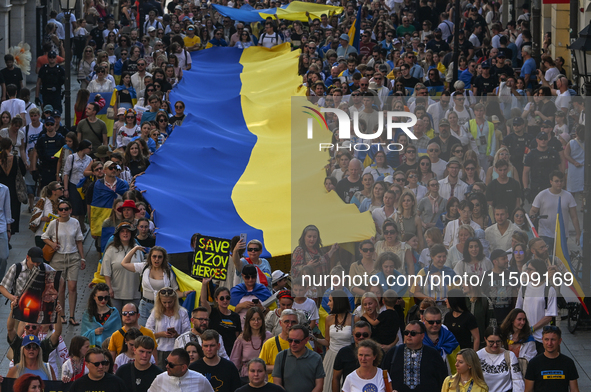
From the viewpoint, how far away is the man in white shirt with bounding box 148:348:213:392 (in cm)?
941

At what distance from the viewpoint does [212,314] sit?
36.6ft

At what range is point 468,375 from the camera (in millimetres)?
9609

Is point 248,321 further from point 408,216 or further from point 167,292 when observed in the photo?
point 408,216

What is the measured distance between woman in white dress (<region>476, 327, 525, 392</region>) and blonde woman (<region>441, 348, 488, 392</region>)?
20.7 inches

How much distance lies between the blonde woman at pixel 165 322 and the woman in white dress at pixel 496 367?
3.04m

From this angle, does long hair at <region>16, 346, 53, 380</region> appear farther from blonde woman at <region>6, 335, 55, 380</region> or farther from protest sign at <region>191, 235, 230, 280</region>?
protest sign at <region>191, 235, 230, 280</region>

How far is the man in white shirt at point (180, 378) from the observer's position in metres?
9.41

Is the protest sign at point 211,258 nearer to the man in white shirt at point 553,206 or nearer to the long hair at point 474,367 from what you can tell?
the long hair at point 474,367

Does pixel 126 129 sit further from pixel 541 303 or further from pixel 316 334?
pixel 541 303

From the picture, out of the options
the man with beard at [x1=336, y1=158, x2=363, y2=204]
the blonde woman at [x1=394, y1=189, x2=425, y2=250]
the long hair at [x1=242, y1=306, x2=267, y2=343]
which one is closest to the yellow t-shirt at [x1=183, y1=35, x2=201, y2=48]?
the man with beard at [x1=336, y1=158, x2=363, y2=204]

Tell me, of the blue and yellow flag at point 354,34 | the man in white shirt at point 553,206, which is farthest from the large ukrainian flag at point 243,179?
the blue and yellow flag at point 354,34

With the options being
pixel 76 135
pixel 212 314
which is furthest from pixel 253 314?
pixel 76 135

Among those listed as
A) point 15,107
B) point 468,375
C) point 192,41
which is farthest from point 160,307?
point 192,41

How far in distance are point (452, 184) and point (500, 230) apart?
169 centimetres
